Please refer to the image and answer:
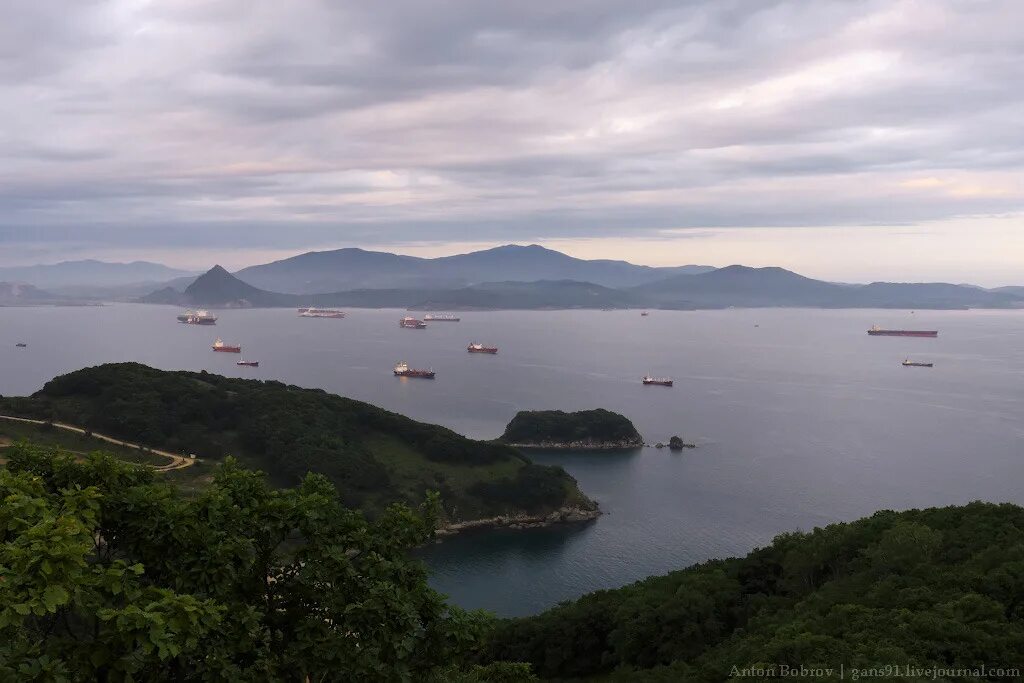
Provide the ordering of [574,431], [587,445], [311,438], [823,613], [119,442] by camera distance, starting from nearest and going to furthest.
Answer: [823,613]
[119,442]
[311,438]
[587,445]
[574,431]

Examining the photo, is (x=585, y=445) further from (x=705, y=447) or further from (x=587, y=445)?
(x=705, y=447)

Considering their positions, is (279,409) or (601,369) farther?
(601,369)

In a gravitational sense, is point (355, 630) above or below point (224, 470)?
below

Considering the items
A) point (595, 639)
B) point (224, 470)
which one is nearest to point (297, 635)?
point (224, 470)

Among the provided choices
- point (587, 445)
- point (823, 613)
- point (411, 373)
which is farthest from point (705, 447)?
point (411, 373)

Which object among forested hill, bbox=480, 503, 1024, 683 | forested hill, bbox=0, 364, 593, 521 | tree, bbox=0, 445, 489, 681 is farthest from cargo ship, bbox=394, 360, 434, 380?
tree, bbox=0, 445, 489, 681

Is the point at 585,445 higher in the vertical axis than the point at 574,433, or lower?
lower

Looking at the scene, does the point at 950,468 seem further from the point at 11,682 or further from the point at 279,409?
the point at 11,682

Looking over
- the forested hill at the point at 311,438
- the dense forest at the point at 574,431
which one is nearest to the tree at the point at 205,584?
the forested hill at the point at 311,438
